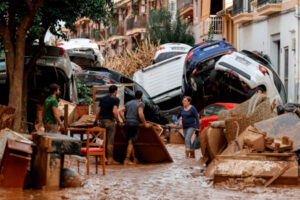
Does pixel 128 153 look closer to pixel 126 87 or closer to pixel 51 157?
pixel 51 157

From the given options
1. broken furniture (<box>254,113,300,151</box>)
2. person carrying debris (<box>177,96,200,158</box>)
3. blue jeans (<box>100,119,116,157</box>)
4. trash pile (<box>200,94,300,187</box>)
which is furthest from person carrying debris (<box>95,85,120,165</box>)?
broken furniture (<box>254,113,300,151</box>)

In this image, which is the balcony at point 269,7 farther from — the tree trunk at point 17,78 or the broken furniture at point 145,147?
the broken furniture at point 145,147

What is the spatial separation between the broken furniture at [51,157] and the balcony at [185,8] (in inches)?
1549

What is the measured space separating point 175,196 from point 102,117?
527 centimetres

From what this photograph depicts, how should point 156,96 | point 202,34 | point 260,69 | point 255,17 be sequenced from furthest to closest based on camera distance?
1. point 202,34
2. point 255,17
3. point 156,96
4. point 260,69

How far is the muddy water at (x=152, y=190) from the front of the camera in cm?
1117

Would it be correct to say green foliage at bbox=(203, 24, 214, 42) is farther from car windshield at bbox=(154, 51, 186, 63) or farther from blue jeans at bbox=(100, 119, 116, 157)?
blue jeans at bbox=(100, 119, 116, 157)

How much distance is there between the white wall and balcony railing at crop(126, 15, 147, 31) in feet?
84.7

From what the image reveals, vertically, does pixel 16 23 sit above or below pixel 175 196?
above

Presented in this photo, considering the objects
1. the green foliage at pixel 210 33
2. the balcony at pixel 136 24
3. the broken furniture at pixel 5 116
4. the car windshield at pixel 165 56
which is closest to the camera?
the broken furniture at pixel 5 116

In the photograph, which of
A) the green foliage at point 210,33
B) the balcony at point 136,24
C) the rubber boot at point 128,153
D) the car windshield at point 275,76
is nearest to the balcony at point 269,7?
the car windshield at point 275,76

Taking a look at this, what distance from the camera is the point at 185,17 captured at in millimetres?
53594

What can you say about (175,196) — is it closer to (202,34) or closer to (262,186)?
(262,186)

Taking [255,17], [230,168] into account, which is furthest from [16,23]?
[255,17]
